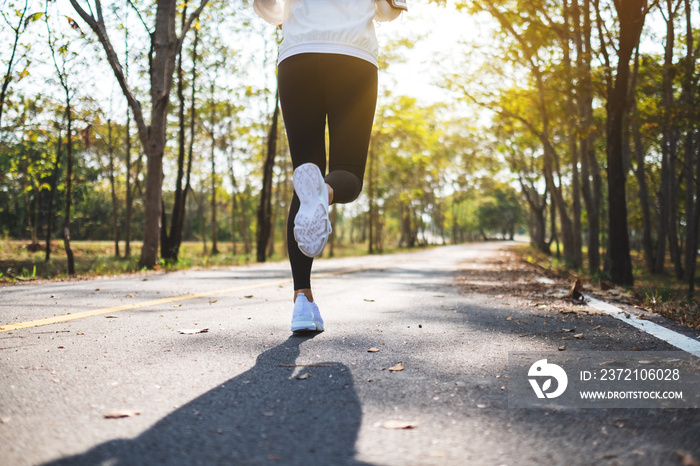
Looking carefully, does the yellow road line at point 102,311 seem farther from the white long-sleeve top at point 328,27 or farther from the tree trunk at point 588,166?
the tree trunk at point 588,166

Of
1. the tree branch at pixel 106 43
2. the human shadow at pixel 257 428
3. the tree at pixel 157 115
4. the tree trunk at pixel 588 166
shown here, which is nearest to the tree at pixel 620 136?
the tree trunk at pixel 588 166

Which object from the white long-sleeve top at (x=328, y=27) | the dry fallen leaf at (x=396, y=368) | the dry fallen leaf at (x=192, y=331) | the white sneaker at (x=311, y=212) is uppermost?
the white long-sleeve top at (x=328, y=27)

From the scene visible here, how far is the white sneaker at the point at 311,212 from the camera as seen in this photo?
264 centimetres

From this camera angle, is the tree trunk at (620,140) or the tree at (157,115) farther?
the tree at (157,115)

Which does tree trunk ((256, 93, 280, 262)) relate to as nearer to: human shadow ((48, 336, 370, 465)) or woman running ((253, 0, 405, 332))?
woman running ((253, 0, 405, 332))

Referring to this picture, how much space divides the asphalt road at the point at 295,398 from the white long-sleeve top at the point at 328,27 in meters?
1.63

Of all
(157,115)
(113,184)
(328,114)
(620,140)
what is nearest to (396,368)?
(328,114)

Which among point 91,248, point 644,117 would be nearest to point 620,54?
point 644,117

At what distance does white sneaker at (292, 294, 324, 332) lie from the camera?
9.98 ft

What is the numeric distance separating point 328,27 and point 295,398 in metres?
2.06

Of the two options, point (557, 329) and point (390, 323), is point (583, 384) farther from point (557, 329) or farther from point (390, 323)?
point (390, 323)

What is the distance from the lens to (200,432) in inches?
60.9

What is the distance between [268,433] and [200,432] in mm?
197

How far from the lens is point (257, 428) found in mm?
1582
